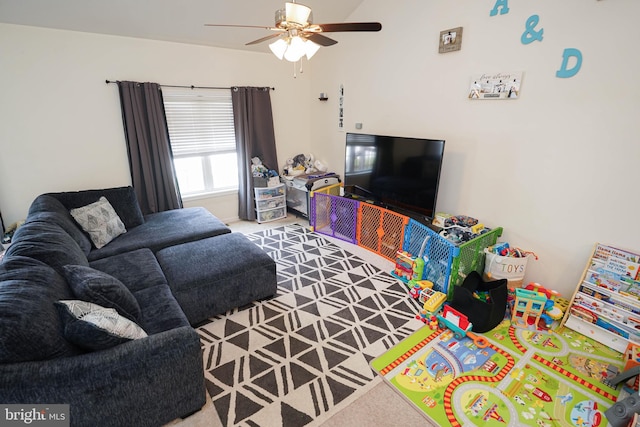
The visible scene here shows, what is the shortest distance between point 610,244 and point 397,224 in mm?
1674

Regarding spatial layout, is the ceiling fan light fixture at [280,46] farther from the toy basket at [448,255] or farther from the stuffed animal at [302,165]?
the stuffed animal at [302,165]

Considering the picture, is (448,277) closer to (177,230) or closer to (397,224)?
(397,224)

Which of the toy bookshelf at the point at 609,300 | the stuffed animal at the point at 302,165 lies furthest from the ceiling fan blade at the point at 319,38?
the stuffed animal at the point at 302,165

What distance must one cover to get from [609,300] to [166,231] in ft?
12.6

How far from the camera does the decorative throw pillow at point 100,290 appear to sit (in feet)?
5.02

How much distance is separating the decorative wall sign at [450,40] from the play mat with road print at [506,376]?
255 centimetres

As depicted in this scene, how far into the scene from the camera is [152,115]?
347 centimetres

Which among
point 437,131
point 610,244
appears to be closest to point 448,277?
point 610,244

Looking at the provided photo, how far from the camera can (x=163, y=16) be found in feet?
9.84

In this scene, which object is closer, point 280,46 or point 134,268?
point 280,46

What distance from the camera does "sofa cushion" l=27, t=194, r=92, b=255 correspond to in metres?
2.33

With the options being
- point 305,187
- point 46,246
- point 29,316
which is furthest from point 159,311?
point 305,187

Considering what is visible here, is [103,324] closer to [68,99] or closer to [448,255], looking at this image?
[448,255]

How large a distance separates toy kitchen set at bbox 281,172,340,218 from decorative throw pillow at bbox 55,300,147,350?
2823mm
